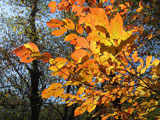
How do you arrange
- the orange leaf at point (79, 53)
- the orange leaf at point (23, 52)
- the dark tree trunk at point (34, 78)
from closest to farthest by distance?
the orange leaf at point (23, 52) → the orange leaf at point (79, 53) → the dark tree trunk at point (34, 78)

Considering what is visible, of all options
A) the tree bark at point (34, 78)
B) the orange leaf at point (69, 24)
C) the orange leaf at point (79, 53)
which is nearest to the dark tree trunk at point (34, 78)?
the tree bark at point (34, 78)

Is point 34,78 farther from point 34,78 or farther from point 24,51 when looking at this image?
point 24,51

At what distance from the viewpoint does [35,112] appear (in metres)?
6.86

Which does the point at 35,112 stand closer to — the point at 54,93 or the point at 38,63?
the point at 38,63

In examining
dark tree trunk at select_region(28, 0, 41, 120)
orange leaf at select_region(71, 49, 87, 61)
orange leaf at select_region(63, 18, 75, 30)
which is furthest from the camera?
dark tree trunk at select_region(28, 0, 41, 120)

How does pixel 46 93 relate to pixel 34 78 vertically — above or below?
below

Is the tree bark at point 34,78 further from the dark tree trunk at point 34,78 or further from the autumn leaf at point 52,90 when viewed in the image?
the autumn leaf at point 52,90

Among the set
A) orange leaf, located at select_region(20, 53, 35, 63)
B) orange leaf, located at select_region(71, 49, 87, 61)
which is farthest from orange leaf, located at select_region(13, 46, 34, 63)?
orange leaf, located at select_region(71, 49, 87, 61)

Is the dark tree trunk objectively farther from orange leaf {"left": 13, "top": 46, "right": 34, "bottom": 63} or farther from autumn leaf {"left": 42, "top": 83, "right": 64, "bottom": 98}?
orange leaf {"left": 13, "top": 46, "right": 34, "bottom": 63}

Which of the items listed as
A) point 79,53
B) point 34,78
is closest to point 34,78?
point 34,78

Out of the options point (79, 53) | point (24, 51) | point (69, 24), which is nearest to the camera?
point (24, 51)

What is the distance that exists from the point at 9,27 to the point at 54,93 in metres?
9.42

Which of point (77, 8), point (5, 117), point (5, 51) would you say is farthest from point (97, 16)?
point (5, 117)

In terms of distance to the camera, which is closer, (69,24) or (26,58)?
(26,58)
